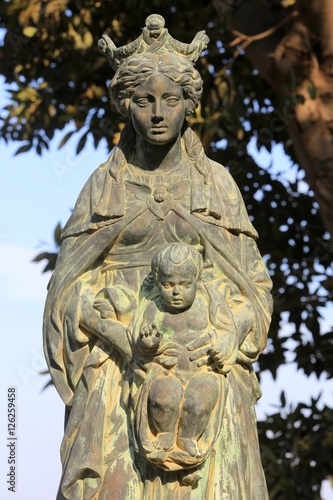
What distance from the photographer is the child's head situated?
6211 millimetres

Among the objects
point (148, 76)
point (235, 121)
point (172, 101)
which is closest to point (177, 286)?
point (172, 101)

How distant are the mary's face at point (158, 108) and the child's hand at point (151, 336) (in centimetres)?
102

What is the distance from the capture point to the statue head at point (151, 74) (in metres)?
6.67

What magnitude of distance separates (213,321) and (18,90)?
7.83 m

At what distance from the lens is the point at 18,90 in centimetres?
1374

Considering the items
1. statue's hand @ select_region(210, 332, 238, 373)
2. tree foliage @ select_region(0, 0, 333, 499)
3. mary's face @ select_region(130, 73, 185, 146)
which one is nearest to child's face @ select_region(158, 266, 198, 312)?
statue's hand @ select_region(210, 332, 238, 373)

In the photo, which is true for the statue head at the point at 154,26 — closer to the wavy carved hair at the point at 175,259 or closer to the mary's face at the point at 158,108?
the mary's face at the point at 158,108

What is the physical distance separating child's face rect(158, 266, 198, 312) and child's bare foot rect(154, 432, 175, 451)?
59cm

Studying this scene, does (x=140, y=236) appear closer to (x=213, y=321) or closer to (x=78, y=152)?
(x=213, y=321)

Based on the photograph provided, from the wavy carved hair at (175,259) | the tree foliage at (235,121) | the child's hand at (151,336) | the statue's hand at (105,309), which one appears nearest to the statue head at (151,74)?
the wavy carved hair at (175,259)

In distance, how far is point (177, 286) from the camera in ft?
20.4

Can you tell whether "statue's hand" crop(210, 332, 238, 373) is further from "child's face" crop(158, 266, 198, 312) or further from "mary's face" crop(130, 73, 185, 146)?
"mary's face" crop(130, 73, 185, 146)

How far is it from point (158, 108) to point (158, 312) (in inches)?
40.7

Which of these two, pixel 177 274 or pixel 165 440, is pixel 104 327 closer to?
pixel 177 274
